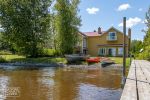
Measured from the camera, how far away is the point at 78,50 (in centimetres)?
6316

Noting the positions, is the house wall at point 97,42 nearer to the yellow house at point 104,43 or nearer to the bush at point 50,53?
the yellow house at point 104,43

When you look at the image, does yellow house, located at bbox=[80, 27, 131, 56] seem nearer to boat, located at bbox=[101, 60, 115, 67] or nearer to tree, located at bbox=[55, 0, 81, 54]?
tree, located at bbox=[55, 0, 81, 54]

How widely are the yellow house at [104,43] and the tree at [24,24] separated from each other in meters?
16.4

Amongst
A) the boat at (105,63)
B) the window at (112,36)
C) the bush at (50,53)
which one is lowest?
the boat at (105,63)

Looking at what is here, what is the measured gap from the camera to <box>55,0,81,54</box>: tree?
50.3m

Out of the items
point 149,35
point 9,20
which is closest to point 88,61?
point 149,35

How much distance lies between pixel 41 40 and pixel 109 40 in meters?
17.7

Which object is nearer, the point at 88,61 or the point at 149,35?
the point at 149,35

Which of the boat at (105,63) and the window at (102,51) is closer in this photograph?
the boat at (105,63)

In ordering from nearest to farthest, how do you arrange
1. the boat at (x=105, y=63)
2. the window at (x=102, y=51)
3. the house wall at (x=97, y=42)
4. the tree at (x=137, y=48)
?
1. the boat at (x=105, y=63)
2. the tree at (x=137, y=48)
3. the house wall at (x=97, y=42)
4. the window at (x=102, y=51)

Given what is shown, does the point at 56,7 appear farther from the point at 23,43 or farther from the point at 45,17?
the point at 23,43

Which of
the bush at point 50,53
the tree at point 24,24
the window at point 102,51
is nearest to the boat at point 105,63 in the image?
the tree at point 24,24

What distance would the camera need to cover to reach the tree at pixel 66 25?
50281 mm

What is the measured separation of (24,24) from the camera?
1844 inches
